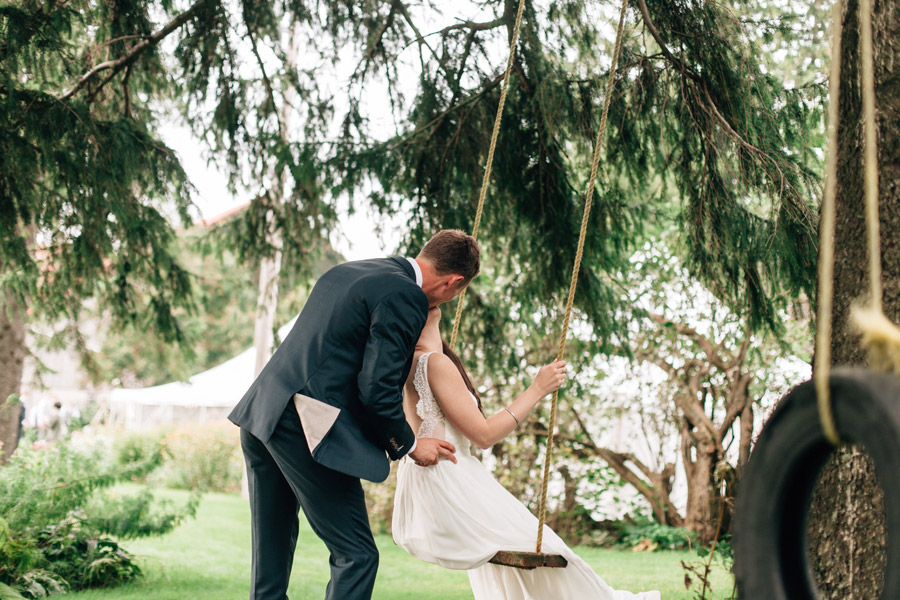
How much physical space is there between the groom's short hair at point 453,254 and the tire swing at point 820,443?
148 cm

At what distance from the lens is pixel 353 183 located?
565 cm

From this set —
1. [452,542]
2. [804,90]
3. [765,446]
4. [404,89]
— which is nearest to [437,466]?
[452,542]

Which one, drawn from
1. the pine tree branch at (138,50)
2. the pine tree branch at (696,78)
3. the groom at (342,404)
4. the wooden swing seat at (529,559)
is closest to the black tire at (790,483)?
the wooden swing seat at (529,559)

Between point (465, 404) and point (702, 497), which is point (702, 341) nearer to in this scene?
point (702, 497)

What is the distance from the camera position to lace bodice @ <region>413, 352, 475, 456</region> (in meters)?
3.16

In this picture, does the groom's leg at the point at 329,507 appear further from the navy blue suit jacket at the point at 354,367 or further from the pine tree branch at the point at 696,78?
the pine tree branch at the point at 696,78

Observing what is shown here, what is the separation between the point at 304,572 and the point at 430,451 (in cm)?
402

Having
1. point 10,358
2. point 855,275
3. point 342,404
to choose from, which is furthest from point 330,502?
point 10,358

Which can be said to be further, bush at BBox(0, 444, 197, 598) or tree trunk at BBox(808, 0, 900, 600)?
bush at BBox(0, 444, 197, 598)

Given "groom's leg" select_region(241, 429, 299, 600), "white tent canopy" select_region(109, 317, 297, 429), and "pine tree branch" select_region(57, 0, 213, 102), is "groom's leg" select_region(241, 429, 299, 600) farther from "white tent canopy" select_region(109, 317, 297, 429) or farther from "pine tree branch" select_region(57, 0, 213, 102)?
"white tent canopy" select_region(109, 317, 297, 429)

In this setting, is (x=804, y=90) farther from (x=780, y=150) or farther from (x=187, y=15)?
(x=187, y=15)

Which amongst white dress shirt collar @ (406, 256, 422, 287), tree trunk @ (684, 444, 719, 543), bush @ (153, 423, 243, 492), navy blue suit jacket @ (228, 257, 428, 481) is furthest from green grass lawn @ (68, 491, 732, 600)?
bush @ (153, 423, 243, 492)

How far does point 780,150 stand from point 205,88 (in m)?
3.79

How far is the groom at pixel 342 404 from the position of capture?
278cm
